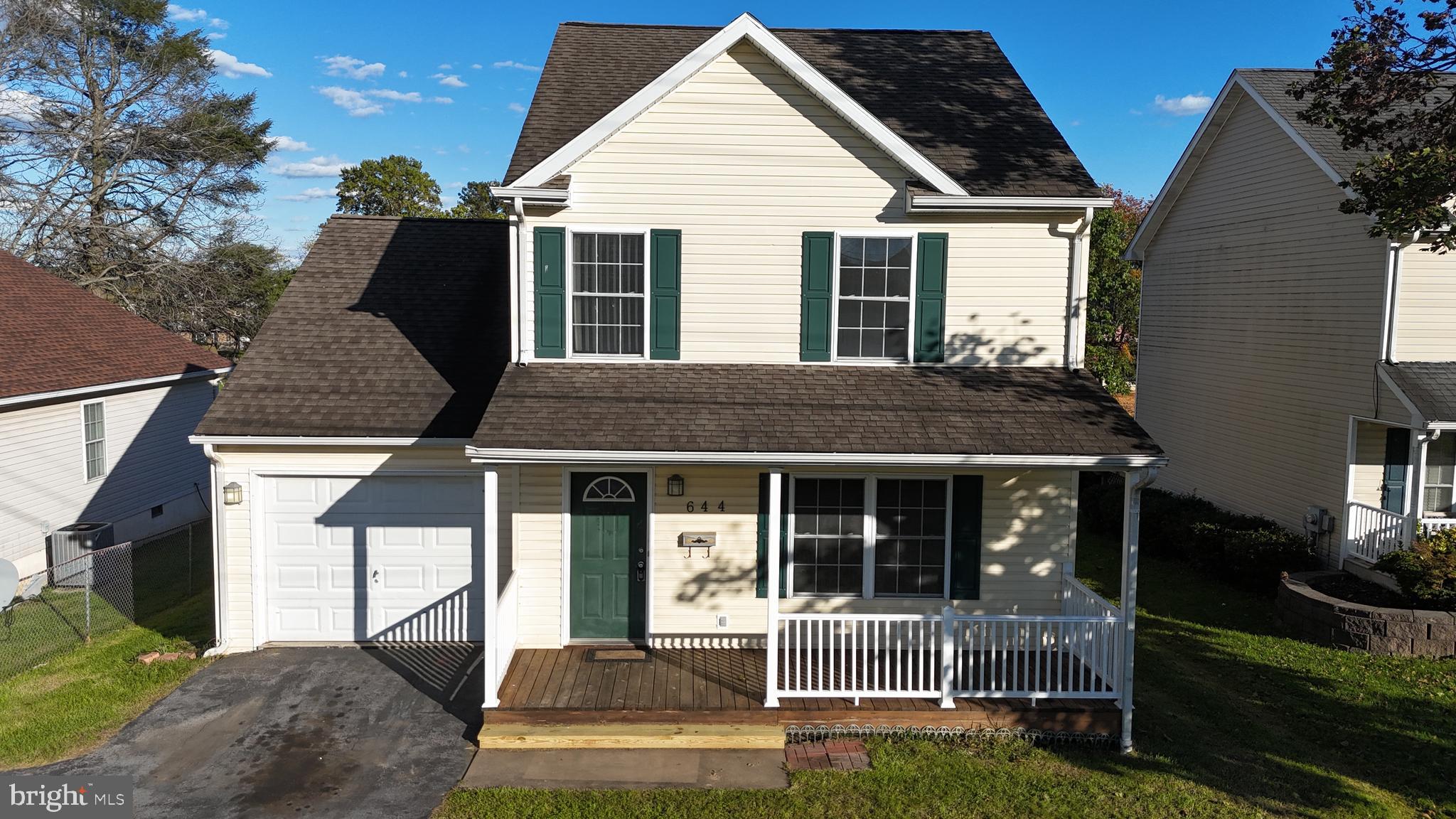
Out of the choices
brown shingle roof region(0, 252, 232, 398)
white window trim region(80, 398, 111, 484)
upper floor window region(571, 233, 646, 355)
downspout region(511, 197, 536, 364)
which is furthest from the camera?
white window trim region(80, 398, 111, 484)

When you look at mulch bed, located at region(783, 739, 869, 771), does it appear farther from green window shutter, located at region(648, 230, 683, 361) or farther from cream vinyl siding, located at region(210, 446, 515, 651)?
cream vinyl siding, located at region(210, 446, 515, 651)

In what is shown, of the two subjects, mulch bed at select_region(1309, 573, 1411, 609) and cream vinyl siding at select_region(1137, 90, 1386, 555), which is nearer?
mulch bed at select_region(1309, 573, 1411, 609)

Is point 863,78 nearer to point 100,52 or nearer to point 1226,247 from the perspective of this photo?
point 1226,247

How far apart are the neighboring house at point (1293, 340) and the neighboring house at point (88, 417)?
2109 centimetres

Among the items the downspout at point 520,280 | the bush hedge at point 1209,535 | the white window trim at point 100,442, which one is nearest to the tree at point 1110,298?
the bush hedge at point 1209,535

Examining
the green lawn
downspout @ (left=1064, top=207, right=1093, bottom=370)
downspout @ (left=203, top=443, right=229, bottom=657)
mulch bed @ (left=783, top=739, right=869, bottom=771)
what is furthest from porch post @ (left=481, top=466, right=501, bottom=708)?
downspout @ (left=1064, top=207, right=1093, bottom=370)

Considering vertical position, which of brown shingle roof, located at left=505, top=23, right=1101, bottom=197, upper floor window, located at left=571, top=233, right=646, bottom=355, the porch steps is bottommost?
the porch steps

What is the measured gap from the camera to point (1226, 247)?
56.0 feet

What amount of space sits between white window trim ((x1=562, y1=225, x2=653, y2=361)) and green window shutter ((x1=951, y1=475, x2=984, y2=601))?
13.2 ft

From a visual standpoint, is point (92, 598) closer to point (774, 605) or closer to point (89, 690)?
point (89, 690)

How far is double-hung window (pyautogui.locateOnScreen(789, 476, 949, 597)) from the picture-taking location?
33.0 ft

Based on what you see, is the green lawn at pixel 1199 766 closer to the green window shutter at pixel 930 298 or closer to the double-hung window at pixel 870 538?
the double-hung window at pixel 870 538

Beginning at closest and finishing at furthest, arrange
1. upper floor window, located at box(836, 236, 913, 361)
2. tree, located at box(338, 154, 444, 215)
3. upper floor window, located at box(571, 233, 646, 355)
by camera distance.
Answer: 1. upper floor window, located at box(571, 233, 646, 355)
2. upper floor window, located at box(836, 236, 913, 361)
3. tree, located at box(338, 154, 444, 215)

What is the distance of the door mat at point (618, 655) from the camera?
9.73m
